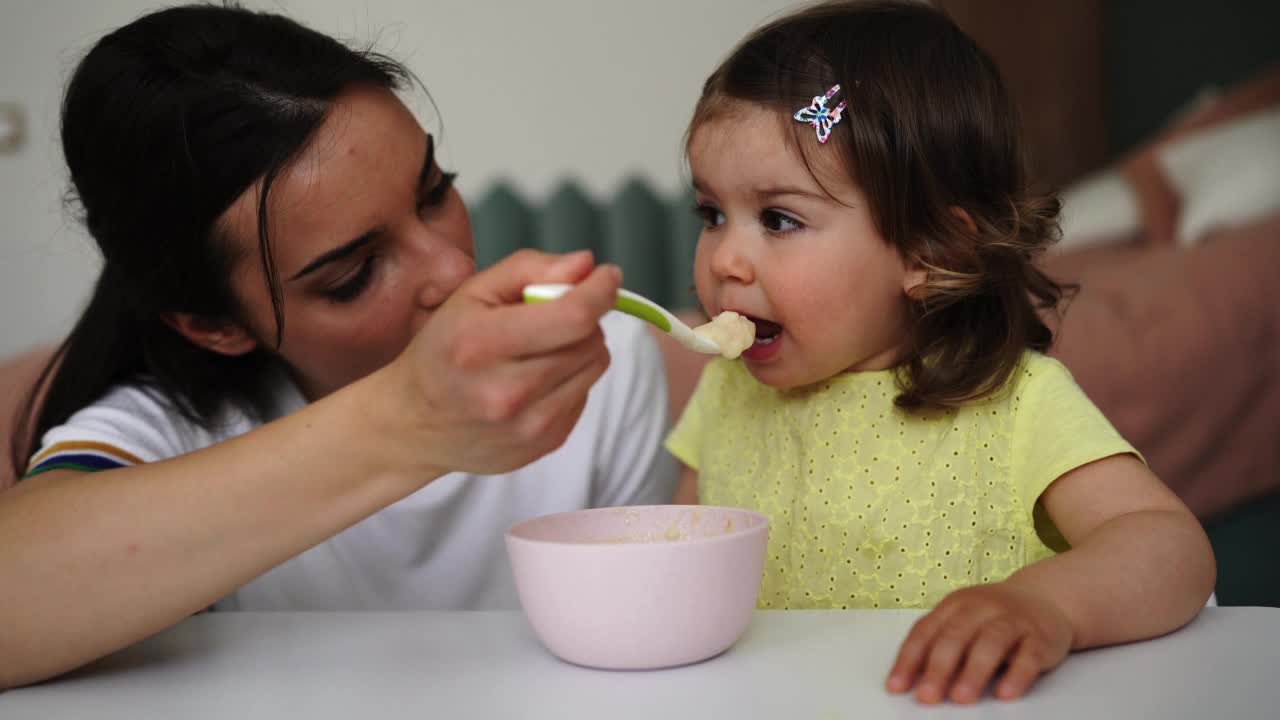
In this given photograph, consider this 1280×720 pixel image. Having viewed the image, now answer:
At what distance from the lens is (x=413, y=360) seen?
590 millimetres

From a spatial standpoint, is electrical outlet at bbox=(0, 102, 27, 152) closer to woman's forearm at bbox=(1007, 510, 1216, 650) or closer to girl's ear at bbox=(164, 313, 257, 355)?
girl's ear at bbox=(164, 313, 257, 355)

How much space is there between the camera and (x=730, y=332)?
2.81 feet

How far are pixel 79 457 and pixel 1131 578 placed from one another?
2.47 feet

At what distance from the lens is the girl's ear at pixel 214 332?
105 cm

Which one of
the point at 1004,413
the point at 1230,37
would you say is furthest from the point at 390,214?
the point at 1230,37

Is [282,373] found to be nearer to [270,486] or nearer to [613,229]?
[270,486]

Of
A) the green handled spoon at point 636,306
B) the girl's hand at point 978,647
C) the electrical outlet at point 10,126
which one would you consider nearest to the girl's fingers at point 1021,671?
the girl's hand at point 978,647

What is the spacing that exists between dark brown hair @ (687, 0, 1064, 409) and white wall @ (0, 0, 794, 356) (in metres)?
1.34

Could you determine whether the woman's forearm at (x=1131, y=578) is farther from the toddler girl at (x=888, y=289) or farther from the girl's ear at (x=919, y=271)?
the girl's ear at (x=919, y=271)

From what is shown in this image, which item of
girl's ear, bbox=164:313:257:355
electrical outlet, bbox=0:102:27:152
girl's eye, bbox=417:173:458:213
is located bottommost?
girl's ear, bbox=164:313:257:355

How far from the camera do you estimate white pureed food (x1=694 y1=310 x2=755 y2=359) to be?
0.82 metres

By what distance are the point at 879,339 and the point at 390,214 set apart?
437 millimetres

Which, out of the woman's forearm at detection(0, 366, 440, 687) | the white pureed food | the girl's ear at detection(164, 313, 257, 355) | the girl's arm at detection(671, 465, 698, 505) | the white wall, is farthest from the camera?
the white wall

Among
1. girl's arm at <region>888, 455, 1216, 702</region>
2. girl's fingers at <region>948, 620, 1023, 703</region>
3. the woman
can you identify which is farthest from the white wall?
girl's fingers at <region>948, 620, 1023, 703</region>
